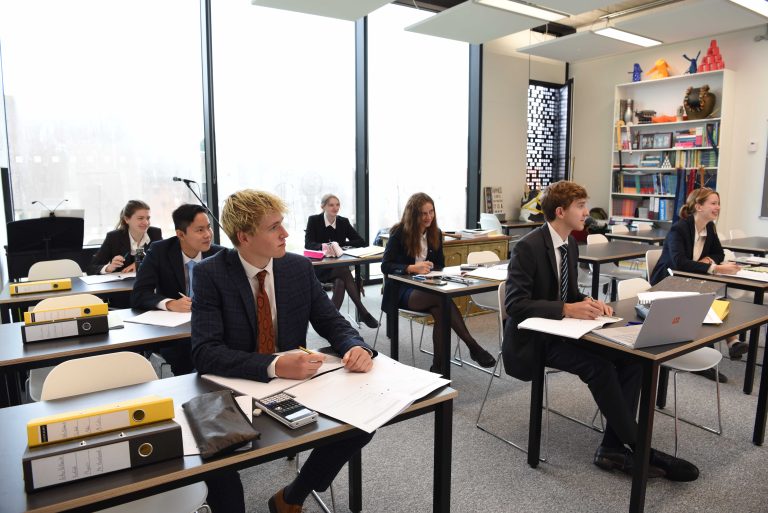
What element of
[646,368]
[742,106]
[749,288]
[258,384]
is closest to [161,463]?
[258,384]

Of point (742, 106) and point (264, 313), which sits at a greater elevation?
point (742, 106)

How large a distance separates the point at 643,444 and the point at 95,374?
6.62 ft

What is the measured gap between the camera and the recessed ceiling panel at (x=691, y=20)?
5277 mm

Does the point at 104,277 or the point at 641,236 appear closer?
the point at 104,277

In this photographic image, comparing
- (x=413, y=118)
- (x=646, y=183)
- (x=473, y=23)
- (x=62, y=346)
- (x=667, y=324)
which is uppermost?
(x=473, y=23)

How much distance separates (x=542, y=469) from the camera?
259 centimetres

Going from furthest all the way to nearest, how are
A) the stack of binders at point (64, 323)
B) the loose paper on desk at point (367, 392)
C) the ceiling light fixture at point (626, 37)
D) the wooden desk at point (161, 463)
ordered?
the ceiling light fixture at point (626, 37) < the stack of binders at point (64, 323) < the loose paper on desk at point (367, 392) < the wooden desk at point (161, 463)

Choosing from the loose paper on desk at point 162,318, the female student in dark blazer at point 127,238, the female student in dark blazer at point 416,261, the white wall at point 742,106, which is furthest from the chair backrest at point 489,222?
the loose paper on desk at point 162,318

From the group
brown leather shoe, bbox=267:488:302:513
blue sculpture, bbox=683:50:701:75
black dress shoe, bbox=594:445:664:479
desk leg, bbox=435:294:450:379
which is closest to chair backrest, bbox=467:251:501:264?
desk leg, bbox=435:294:450:379

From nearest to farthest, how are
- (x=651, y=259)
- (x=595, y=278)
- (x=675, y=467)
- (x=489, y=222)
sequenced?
(x=675, y=467), (x=651, y=259), (x=595, y=278), (x=489, y=222)

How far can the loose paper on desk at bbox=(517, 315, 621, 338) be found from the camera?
2.24 meters

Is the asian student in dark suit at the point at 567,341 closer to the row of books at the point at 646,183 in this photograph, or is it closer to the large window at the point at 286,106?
the large window at the point at 286,106

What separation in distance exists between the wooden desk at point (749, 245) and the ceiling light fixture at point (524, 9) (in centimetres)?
271

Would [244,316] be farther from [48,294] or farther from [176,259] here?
[48,294]
